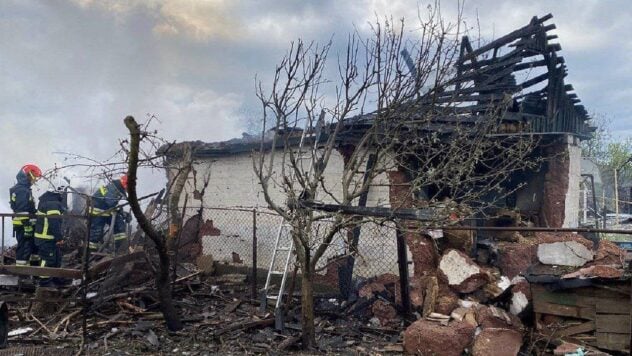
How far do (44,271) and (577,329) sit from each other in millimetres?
7115

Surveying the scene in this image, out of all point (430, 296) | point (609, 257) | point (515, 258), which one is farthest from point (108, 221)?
point (609, 257)

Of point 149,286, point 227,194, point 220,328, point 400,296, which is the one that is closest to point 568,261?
point 400,296

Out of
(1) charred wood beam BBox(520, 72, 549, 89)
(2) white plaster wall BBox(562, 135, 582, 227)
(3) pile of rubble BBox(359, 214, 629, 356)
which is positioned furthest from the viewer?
(1) charred wood beam BBox(520, 72, 549, 89)

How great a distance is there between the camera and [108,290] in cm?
670

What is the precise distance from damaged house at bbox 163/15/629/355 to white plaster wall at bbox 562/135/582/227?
28 millimetres

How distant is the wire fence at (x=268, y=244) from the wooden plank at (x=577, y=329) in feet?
9.10

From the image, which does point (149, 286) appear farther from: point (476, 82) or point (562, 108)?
point (562, 108)

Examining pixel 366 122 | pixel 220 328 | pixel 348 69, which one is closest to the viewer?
pixel 348 69

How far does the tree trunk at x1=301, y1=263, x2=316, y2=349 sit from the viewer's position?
208 inches

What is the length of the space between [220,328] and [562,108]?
9100 millimetres

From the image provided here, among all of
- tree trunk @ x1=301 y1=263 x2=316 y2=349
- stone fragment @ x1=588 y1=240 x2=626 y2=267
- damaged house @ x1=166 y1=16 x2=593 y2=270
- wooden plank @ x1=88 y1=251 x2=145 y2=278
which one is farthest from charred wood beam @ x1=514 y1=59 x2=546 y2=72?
wooden plank @ x1=88 y1=251 x2=145 y2=278

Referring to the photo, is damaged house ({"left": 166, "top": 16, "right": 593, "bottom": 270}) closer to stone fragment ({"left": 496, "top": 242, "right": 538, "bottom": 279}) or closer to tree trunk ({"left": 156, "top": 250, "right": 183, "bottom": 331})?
stone fragment ({"left": 496, "top": 242, "right": 538, "bottom": 279})

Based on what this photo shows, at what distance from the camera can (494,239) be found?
8.91 metres

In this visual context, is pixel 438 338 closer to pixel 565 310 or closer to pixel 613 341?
pixel 565 310
